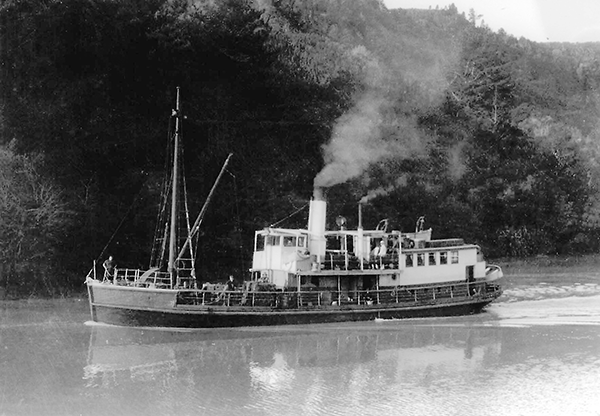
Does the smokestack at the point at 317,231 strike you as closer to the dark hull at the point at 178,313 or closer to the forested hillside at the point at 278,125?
the dark hull at the point at 178,313

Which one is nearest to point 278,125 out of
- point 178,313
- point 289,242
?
point 289,242

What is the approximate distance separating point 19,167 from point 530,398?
63.5ft

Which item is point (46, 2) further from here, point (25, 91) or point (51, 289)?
point (51, 289)

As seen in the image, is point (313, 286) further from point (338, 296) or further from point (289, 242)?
point (289, 242)

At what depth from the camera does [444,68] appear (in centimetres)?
3941

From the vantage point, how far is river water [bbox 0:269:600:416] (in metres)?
12.6

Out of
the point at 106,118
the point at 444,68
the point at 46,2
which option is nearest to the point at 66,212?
the point at 106,118

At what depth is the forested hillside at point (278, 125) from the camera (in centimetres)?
2592

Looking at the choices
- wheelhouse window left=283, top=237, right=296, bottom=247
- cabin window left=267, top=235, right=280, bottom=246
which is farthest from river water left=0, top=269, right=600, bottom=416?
cabin window left=267, top=235, right=280, bottom=246

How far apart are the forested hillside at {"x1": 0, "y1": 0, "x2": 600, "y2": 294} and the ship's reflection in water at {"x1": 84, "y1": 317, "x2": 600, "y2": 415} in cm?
882

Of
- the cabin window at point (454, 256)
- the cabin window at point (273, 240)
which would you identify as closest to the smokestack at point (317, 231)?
the cabin window at point (273, 240)

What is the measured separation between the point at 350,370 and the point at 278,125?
17985mm

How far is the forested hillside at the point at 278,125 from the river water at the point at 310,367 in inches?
241

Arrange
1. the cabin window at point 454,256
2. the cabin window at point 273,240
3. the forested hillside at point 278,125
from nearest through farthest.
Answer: the cabin window at point 273,240 < the cabin window at point 454,256 < the forested hillside at point 278,125
